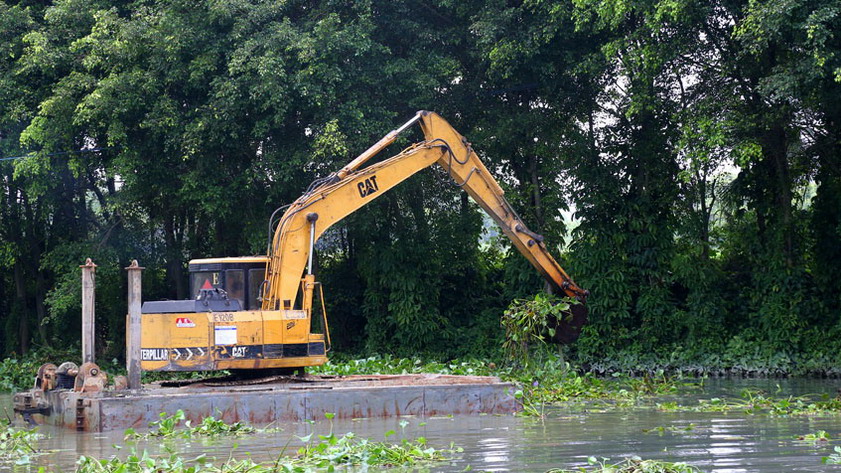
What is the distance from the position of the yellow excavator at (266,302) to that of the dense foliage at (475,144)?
7.14 m

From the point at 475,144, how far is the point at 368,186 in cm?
963

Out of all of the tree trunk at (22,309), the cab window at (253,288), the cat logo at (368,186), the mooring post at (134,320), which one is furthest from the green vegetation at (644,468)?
the tree trunk at (22,309)

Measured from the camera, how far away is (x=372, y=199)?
1850 cm

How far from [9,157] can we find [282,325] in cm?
1556

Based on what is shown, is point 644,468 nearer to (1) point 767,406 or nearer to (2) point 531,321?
(1) point 767,406

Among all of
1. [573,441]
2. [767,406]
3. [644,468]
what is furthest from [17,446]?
[767,406]

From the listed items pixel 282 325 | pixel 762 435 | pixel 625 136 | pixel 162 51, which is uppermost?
pixel 162 51

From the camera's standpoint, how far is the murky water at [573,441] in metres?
11.0

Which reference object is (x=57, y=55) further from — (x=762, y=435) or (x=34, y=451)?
(x=762, y=435)

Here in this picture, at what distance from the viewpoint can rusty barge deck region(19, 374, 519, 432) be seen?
1484 centimetres

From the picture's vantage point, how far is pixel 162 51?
85.5ft

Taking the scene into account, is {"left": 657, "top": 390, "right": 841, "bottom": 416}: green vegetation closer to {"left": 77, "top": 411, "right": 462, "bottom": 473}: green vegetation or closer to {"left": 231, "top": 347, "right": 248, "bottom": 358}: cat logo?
{"left": 77, "top": 411, "right": 462, "bottom": 473}: green vegetation

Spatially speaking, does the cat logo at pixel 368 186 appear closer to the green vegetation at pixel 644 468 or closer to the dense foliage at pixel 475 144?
the dense foliage at pixel 475 144

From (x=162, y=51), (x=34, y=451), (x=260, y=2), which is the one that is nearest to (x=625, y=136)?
(x=260, y=2)
